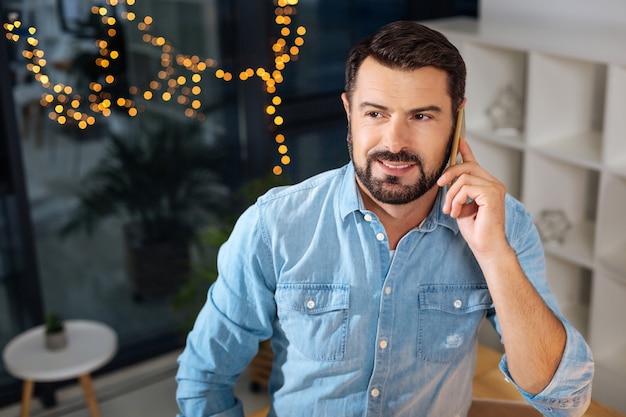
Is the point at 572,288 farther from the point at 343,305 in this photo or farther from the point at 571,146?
the point at 343,305

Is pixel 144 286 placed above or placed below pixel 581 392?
below

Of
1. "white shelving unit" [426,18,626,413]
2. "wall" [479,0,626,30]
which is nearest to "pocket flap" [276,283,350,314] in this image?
"white shelving unit" [426,18,626,413]

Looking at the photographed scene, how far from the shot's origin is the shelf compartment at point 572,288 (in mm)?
3393

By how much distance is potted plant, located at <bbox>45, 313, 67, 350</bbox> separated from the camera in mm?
3199

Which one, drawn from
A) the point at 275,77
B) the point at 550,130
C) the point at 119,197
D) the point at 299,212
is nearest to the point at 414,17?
the point at 275,77

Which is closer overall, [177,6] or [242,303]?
Answer: [242,303]

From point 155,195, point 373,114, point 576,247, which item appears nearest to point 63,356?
point 155,195

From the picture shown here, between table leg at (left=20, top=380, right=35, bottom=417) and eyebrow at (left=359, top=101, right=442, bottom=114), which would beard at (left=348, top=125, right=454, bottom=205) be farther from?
table leg at (left=20, top=380, right=35, bottom=417)

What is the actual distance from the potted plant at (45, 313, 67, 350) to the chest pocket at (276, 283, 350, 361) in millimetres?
1776

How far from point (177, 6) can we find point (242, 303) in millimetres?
2133

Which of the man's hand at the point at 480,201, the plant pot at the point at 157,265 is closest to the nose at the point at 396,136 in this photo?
the man's hand at the point at 480,201

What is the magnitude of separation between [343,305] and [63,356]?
72.6 inches

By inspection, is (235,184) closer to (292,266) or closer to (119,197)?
(119,197)

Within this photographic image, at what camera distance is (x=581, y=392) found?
5.34 ft
